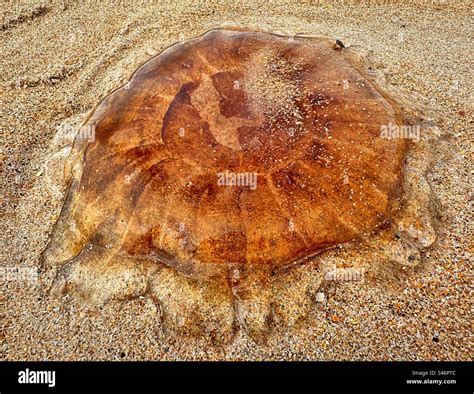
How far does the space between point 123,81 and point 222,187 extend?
2.21 metres

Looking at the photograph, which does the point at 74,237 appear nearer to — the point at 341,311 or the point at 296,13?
the point at 341,311

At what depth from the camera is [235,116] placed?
3.09 meters

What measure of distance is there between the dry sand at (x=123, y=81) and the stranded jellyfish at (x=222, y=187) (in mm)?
237

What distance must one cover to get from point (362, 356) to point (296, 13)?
4.68 metres

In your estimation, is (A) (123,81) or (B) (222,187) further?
(A) (123,81)

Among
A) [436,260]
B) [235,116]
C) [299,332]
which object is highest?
[235,116]

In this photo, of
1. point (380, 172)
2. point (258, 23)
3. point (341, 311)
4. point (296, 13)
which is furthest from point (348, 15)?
point (341, 311)

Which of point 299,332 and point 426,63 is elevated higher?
point 426,63

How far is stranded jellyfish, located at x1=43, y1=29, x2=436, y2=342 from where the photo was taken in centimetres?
276

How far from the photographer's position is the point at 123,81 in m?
4.27

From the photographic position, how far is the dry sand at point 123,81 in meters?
2.63

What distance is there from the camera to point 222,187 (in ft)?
9.28

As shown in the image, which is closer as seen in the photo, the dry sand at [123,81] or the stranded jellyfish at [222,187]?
the dry sand at [123,81]

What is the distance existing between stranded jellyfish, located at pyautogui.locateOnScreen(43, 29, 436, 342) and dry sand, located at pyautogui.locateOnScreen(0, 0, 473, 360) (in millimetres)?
237
